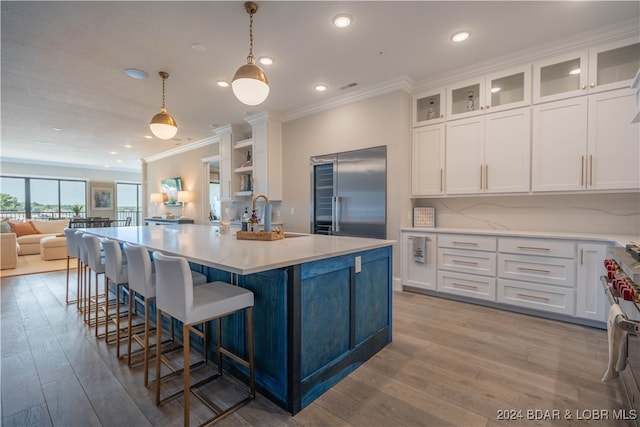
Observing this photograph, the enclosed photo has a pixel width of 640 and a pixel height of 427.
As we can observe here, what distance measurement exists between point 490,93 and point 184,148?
281 inches

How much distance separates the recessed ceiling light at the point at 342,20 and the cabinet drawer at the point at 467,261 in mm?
2667

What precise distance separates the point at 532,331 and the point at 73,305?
196 inches

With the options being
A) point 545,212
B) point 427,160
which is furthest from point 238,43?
point 545,212

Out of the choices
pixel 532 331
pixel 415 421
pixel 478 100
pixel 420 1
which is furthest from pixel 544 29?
pixel 415 421

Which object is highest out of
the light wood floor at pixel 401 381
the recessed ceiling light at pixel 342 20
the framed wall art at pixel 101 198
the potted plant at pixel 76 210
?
the recessed ceiling light at pixel 342 20

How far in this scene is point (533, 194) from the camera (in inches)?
123

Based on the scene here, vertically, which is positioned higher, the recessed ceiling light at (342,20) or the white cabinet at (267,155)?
the recessed ceiling light at (342,20)

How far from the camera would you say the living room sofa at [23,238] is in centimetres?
529

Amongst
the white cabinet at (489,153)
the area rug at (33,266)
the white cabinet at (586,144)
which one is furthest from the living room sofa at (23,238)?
the white cabinet at (586,144)

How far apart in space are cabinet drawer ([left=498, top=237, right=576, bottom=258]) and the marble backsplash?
20.2 inches

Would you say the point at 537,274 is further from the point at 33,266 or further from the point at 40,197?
the point at 40,197

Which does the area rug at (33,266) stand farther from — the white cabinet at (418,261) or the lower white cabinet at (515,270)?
the lower white cabinet at (515,270)

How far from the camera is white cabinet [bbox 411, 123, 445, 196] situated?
3.70m

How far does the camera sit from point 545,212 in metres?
3.27
